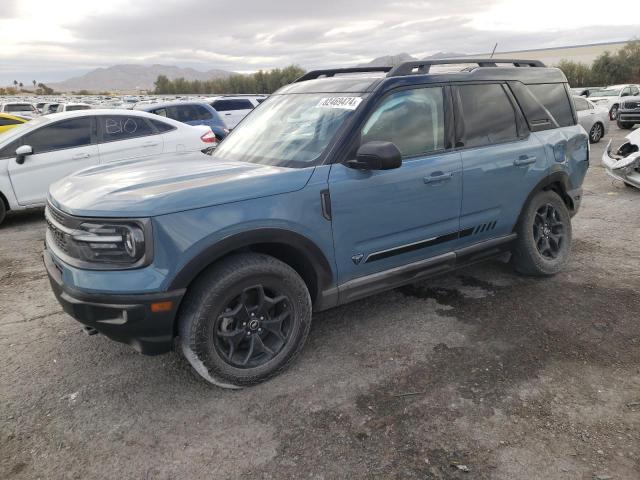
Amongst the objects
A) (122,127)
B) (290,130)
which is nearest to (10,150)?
(122,127)

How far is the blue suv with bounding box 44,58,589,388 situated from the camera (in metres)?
2.62

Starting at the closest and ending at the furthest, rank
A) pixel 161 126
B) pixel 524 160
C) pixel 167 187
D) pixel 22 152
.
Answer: pixel 167 187, pixel 524 160, pixel 22 152, pixel 161 126

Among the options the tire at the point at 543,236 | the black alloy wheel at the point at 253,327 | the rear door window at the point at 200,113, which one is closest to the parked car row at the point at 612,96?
the rear door window at the point at 200,113

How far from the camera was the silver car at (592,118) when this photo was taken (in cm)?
1407

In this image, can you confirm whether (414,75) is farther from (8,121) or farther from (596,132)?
(596,132)

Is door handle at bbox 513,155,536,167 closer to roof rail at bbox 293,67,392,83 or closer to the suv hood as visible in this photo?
roof rail at bbox 293,67,392,83

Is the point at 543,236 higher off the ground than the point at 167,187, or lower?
lower

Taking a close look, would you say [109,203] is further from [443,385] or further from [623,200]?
[623,200]

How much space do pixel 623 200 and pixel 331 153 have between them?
6.27 metres

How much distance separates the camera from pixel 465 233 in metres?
3.87

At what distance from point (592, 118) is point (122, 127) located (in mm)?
12937

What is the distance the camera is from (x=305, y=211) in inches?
118

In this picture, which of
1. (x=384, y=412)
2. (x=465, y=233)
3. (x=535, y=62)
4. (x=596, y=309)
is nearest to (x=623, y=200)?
(x=535, y=62)

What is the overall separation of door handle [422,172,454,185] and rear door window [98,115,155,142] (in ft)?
18.5
